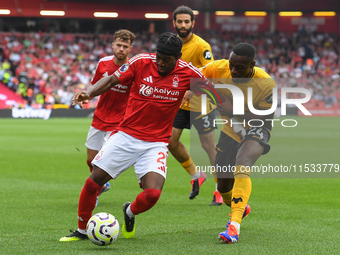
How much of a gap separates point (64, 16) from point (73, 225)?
115ft

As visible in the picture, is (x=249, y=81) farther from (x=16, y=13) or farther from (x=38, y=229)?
Answer: (x=16, y=13)

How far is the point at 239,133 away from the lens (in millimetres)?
5352

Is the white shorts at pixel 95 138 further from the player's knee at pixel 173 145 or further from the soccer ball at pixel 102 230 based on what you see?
the soccer ball at pixel 102 230

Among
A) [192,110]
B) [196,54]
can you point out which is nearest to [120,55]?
[196,54]

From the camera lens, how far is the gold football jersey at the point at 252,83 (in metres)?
5.14

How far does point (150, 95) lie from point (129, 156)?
0.64 metres

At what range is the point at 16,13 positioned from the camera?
36.8m

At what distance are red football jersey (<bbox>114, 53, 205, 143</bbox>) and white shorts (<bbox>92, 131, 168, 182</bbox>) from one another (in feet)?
0.25

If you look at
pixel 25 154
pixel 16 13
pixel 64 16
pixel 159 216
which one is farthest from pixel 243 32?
pixel 159 216

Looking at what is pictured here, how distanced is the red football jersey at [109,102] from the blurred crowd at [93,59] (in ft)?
80.3

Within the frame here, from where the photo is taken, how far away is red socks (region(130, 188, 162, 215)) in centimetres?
468

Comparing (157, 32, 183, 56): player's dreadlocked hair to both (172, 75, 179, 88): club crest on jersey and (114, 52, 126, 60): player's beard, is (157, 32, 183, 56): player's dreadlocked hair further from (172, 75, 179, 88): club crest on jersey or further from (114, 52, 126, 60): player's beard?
(114, 52, 126, 60): player's beard

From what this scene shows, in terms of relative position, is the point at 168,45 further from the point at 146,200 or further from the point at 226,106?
the point at 146,200

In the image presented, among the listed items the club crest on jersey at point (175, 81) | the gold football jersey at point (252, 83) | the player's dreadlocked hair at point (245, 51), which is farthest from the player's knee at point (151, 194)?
the player's dreadlocked hair at point (245, 51)
